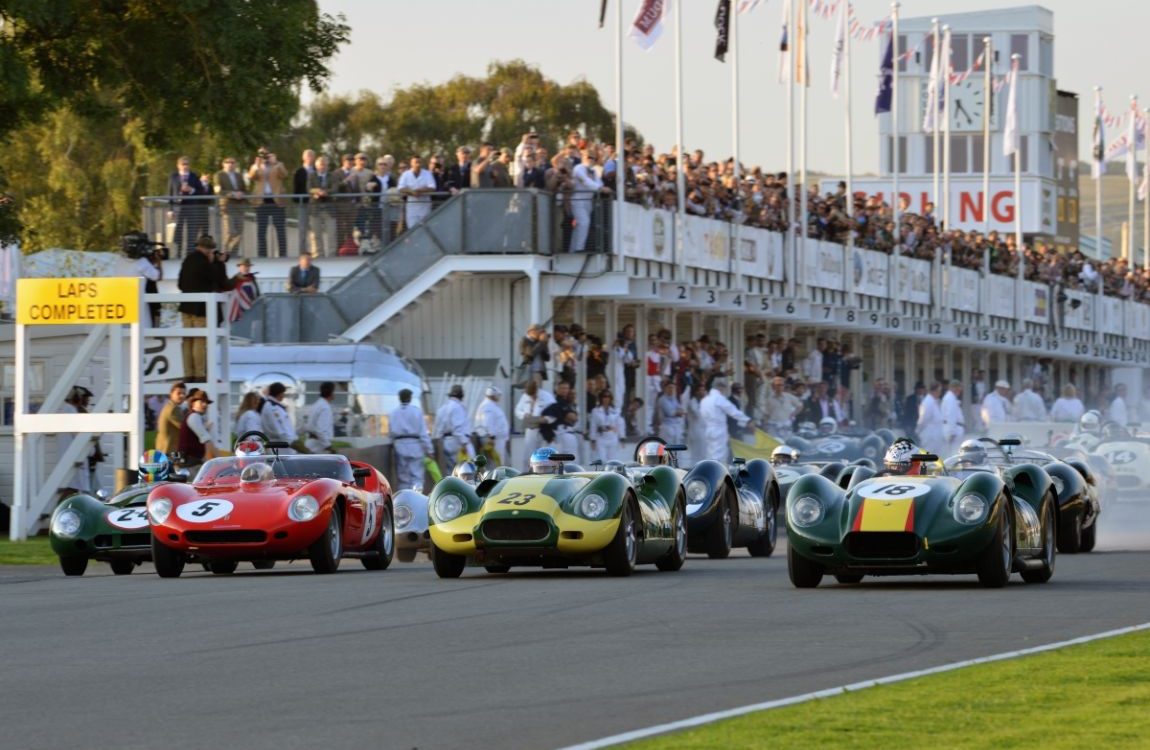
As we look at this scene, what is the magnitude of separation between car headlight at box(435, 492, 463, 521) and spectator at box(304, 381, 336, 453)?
366 inches

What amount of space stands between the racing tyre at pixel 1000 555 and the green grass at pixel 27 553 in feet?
31.7

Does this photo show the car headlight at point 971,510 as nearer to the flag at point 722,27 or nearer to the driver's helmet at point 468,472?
the driver's helmet at point 468,472

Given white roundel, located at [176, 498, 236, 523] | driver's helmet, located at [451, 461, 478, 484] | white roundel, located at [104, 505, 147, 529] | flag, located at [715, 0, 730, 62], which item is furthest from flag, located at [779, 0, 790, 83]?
white roundel, located at [176, 498, 236, 523]

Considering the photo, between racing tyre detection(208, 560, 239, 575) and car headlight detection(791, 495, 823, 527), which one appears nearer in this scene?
car headlight detection(791, 495, 823, 527)

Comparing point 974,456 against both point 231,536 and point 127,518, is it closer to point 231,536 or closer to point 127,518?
point 231,536

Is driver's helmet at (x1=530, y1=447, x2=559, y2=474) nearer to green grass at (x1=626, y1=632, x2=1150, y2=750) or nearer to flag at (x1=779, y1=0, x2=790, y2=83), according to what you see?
green grass at (x1=626, y1=632, x2=1150, y2=750)

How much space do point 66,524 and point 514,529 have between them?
14.9 feet

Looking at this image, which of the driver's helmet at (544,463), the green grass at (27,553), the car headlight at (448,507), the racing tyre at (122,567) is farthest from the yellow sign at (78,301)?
the car headlight at (448,507)

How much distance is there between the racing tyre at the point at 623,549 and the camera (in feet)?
60.2

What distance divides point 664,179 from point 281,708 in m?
29.3

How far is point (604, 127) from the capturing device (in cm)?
8850

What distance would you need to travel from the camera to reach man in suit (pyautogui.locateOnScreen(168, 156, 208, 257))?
3428 cm

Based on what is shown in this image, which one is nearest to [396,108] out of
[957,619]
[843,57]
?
[843,57]

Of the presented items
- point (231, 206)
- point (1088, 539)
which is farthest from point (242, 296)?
point (1088, 539)
